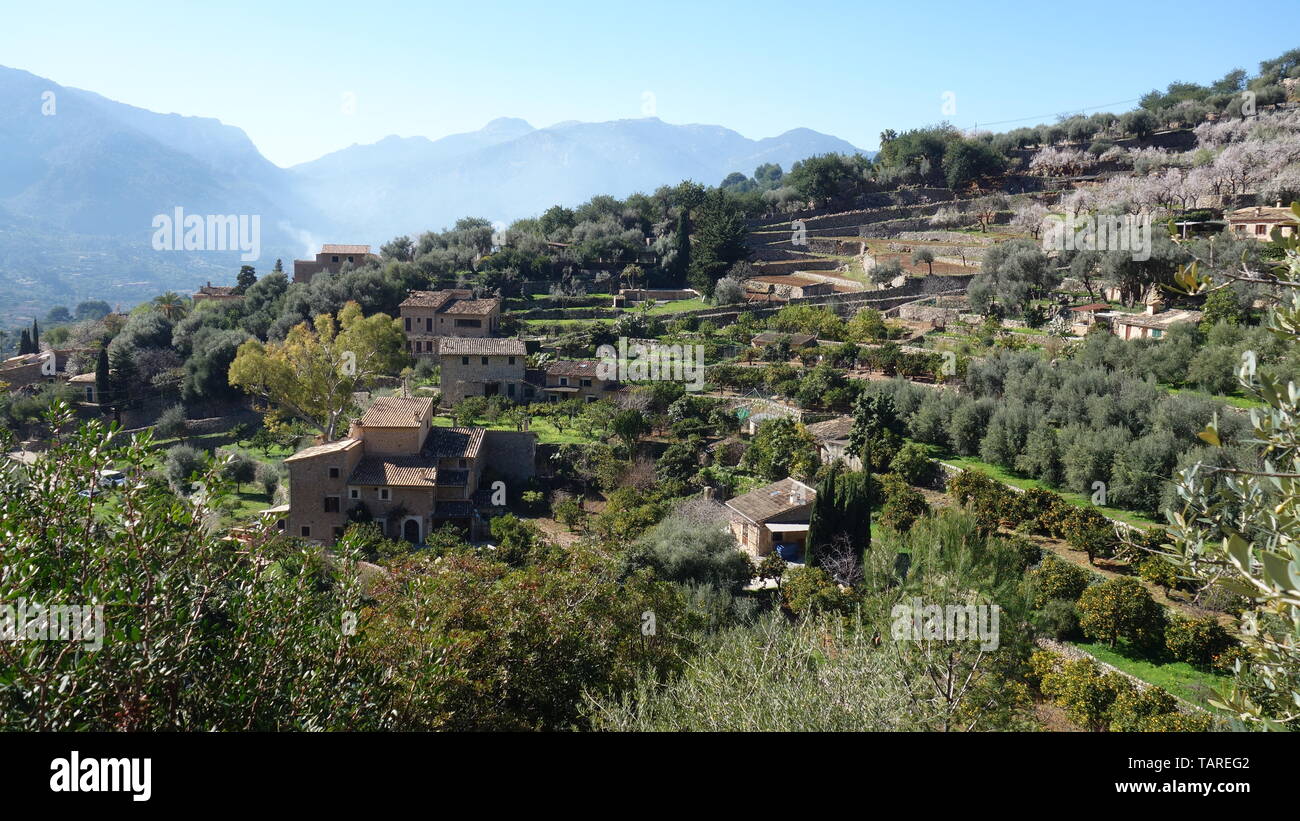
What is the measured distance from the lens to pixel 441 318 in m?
39.6

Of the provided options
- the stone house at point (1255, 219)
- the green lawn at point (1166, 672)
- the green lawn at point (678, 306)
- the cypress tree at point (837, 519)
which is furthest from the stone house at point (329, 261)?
the stone house at point (1255, 219)

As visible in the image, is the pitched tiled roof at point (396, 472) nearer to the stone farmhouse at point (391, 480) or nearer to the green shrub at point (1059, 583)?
the stone farmhouse at point (391, 480)

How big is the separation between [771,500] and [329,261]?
37326 millimetres

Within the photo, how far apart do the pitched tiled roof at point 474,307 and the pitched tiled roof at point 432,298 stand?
2.48ft

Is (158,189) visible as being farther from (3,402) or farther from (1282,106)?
(1282,106)

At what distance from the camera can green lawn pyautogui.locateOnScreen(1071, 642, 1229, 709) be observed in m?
13.0

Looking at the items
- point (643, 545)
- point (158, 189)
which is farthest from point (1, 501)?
point (158, 189)

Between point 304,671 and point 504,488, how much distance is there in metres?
18.8

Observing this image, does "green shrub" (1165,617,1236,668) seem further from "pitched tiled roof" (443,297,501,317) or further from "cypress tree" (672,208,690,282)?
"cypress tree" (672,208,690,282)

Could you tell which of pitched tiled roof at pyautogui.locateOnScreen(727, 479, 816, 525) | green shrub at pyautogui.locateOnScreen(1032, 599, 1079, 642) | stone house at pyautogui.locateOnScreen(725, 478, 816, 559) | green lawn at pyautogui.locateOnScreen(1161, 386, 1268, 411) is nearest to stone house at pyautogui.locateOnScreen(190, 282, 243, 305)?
pitched tiled roof at pyautogui.locateOnScreen(727, 479, 816, 525)

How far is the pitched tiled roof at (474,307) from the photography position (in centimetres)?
3869

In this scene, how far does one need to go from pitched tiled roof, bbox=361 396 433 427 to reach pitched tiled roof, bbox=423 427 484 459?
79cm
